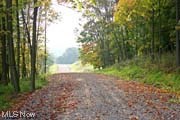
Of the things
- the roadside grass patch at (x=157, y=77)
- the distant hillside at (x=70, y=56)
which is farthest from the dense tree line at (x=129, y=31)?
the distant hillside at (x=70, y=56)

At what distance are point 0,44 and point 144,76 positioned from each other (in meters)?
11.2

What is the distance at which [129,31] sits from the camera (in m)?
47.0

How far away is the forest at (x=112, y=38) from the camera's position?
21.1 meters

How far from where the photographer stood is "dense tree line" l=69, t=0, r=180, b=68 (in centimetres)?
2997

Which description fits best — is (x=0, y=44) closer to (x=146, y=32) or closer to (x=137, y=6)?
(x=137, y=6)

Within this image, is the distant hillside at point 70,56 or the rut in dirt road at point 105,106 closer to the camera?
the rut in dirt road at point 105,106

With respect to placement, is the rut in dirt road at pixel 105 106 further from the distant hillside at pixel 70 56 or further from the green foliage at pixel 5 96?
the distant hillside at pixel 70 56

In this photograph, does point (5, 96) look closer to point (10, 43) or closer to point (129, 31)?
point (10, 43)

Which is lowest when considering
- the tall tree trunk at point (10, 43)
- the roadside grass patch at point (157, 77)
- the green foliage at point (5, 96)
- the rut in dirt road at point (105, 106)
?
the green foliage at point (5, 96)

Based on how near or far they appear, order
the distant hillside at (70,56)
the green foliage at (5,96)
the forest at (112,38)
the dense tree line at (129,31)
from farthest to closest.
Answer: the distant hillside at (70,56) < the dense tree line at (129,31) < the forest at (112,38) < the green foliage at (5,96)

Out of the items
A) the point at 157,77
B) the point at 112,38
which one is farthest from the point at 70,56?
the point at 157,77

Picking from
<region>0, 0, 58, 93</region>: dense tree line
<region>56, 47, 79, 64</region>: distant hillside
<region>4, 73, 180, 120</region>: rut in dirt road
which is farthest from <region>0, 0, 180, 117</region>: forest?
<region>56, 47, 79, 64</region>: distant hillside

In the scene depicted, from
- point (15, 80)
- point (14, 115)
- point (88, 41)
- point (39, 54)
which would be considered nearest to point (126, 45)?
point (39, 54)

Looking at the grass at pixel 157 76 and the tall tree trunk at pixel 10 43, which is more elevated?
the tall tree trunk at pixel 10 43
